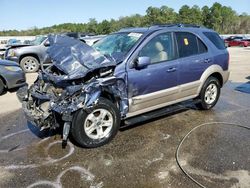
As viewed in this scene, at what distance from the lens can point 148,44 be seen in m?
4.86

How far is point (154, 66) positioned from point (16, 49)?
9049 mm

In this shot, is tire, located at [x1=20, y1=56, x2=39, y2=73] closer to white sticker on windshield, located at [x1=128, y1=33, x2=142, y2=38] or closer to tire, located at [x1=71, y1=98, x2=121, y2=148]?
white sticker on windshield, located at [x1=128, y1=33, x2=142, y2=38]

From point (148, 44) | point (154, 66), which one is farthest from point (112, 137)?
point (148, 44)

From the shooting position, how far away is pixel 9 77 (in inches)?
317

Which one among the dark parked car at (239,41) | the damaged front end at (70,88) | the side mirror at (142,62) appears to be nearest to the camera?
the damaged front end at (70,88)

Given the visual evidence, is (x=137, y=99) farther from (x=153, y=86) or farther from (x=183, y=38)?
(x=183, y=38)

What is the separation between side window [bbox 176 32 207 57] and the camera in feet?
17.5

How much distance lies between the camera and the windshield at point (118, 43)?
489cm

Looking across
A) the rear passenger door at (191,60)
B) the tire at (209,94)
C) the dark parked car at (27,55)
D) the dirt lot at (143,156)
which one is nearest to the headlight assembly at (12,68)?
the dirt lot at (143,156)

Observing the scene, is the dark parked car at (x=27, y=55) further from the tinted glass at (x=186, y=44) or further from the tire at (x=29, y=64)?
the tinted glass at (x=186, y=44)

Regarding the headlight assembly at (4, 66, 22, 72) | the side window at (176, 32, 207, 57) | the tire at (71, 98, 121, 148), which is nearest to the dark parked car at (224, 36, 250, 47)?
the headlight assembly at (4, 66, 22, 72)

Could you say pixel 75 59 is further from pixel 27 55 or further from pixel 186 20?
pixel 186 20

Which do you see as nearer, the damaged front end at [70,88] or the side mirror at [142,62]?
the damaged front end at [70,88]

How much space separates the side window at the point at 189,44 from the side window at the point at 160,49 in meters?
0.23
